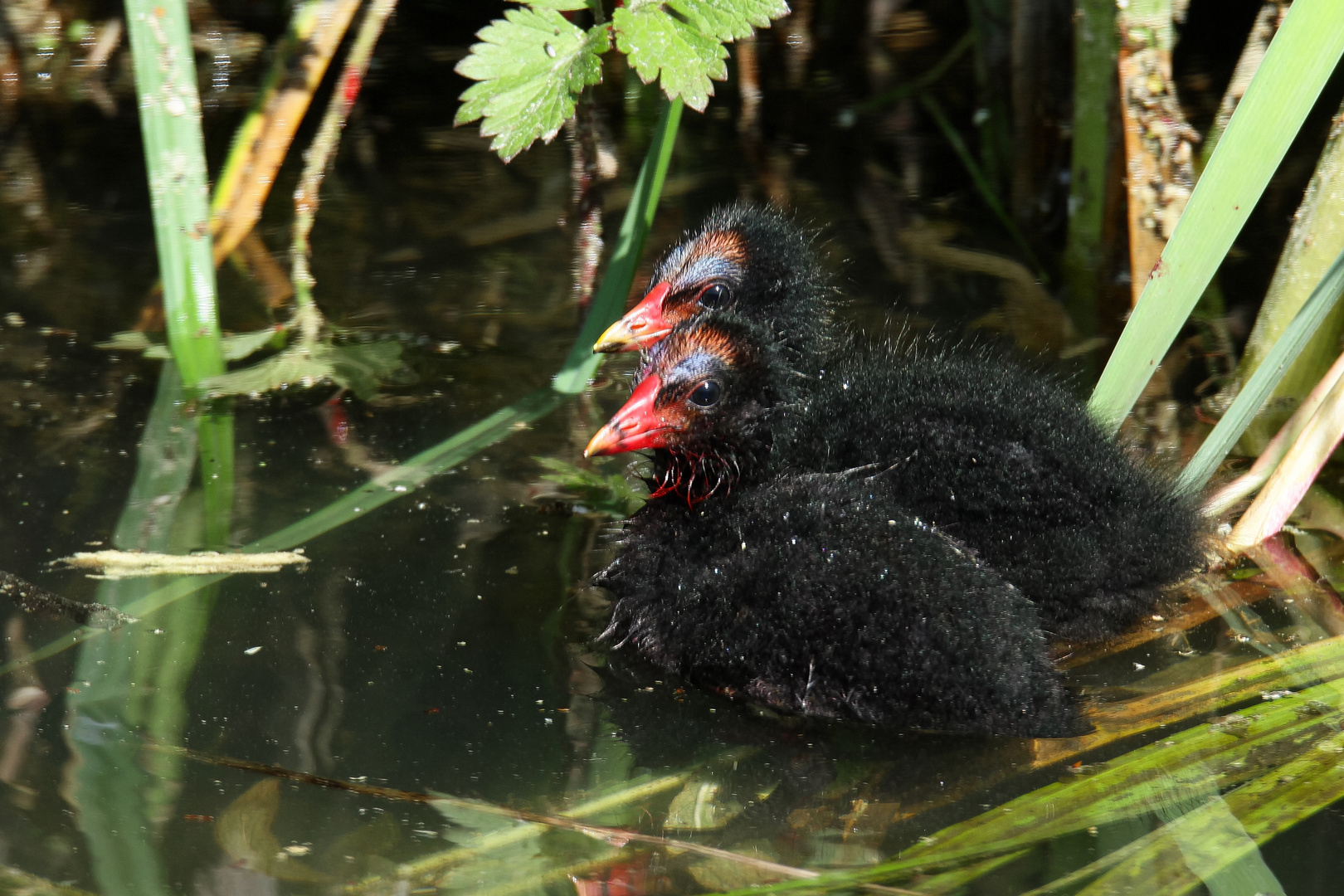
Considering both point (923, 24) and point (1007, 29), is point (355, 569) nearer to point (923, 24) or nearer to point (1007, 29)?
point (1007, 29)

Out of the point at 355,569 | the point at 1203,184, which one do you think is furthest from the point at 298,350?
the point at 1203,184

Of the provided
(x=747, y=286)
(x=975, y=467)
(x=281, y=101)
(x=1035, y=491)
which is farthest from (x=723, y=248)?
(x=281, y=101)

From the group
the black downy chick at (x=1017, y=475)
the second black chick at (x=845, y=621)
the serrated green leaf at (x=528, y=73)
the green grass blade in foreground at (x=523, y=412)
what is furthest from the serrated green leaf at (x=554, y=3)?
the second black chick at (x=845, y=621)

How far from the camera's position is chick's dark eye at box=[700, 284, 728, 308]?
3232mm

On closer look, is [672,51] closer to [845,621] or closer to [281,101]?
[845,621]

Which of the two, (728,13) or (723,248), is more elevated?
(728,13)

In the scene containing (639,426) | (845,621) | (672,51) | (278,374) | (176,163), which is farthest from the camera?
(278,374)

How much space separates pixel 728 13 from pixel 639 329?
0.71 m

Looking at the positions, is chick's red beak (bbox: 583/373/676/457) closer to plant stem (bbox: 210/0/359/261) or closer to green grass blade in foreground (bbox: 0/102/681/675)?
green grass blade in foreground (bbox: 0/102/681/675)

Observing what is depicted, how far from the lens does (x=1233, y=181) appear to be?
8.91ft

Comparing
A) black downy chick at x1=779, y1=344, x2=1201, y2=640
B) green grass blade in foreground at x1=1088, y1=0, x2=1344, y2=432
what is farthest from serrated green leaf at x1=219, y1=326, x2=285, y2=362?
green grass blade in foreground at x1=1088, y1=0, x2=1344, y2=432

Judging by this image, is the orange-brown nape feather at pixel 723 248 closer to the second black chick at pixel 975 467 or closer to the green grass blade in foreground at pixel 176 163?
the second black chick at pixel 975 467

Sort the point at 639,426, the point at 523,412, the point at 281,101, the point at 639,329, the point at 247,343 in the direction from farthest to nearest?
the point at 281,101 → the point at 247,343 → the point at 523,412 → the point at 639,329 → the point at 639,426

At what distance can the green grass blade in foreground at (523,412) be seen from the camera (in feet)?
10.1
